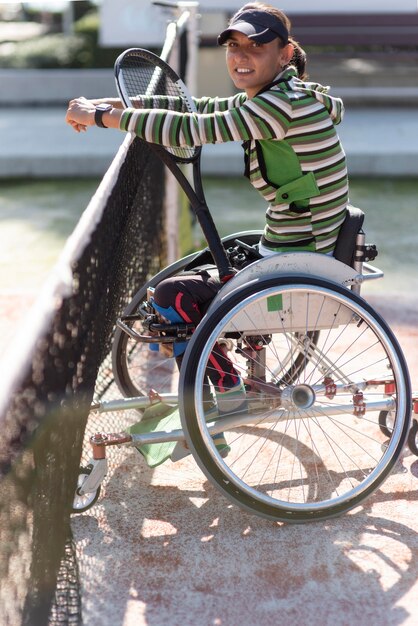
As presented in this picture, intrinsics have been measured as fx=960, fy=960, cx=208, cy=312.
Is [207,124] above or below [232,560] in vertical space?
above

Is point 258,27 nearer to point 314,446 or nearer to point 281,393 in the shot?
point 281,393

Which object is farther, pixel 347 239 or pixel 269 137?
pixel 347 239

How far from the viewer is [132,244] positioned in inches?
151

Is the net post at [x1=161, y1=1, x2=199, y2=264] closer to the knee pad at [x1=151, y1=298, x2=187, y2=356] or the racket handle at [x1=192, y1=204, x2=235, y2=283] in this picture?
the racket handle at [x1=192, y1=204, x2=235, y2=283]

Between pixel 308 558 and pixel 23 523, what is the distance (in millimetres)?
921

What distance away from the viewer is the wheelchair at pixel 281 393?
2771 mm

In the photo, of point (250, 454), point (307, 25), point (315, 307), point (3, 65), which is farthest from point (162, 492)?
point (3, 65)

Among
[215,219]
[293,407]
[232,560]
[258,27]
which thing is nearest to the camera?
[232,560]

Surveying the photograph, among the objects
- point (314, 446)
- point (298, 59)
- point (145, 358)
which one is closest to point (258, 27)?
point (298, 59)

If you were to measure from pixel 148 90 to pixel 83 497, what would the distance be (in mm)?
1478

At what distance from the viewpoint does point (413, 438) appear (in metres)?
3.25

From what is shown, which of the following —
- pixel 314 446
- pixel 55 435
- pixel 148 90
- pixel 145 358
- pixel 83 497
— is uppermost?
pixel 148 90

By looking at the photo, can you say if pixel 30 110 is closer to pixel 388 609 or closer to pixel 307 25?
pixel 307 25

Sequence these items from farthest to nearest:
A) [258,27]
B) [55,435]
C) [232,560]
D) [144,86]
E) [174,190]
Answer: [174,190], [144,86], [258,27], [232,560], [55,435]
